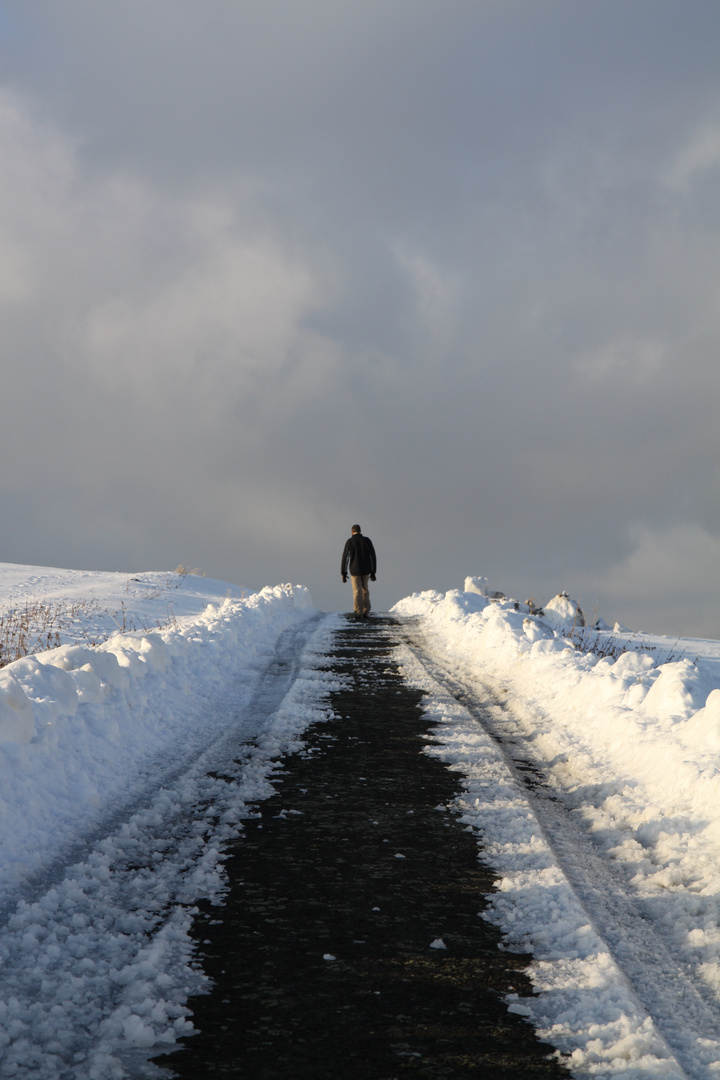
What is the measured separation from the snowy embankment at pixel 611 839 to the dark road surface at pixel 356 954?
8.4 inches

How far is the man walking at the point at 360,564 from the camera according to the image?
2281cm

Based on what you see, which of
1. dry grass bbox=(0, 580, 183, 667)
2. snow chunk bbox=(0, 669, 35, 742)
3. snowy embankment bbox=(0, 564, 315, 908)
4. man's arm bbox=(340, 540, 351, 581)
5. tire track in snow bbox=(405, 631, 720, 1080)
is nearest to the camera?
tire track in snow bbox=(405, 631, 720, 1080)

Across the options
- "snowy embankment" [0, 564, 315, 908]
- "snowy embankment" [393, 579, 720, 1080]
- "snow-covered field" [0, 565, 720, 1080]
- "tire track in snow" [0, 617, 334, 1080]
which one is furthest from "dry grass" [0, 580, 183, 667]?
"snowy embankment" [393, 579, 720, 1080]

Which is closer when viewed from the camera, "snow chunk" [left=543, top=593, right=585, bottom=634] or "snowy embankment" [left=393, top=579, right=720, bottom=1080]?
"snowy embankment" [left=393, top=579, right=720, bottom=1080]

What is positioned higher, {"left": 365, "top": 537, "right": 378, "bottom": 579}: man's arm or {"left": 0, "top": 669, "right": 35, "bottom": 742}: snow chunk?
{"left": 365, "top": 537, "right": 378, "bottom": 579}: man's arm

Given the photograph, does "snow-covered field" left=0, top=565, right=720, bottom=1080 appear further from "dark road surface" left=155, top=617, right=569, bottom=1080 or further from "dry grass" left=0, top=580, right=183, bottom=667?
"dry grass" left=0, top=580, right=183, bottom=667

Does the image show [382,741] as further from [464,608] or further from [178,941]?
[464,608]

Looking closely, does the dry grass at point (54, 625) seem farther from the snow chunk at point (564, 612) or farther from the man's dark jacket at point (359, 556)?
the snow chunk at point (564, 612)

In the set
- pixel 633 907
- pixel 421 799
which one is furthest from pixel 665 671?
pixel 633 907

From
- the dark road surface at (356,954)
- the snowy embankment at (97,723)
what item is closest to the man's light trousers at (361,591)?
the snowy embankment at (97,723)

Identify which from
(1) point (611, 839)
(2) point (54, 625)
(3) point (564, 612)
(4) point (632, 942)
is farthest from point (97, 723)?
(3) point (564, 612)

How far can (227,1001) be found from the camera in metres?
3.04

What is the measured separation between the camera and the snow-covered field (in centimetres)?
297

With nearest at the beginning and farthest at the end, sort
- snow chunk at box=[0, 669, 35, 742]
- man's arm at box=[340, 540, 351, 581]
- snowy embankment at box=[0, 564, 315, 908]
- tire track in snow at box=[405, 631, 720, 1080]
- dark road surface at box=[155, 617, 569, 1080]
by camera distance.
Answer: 1. dark road surface at box=[155, 617, 569, 1080]
2. tire track in snow at box=[405, 631, 720, 1080]
3. snowy embankment at box=[0, 564, 315, 908]
4. snow chunk at box=[0, 669, 35, 742]
5. man's arm at box=[340, 540, 351, 581]
